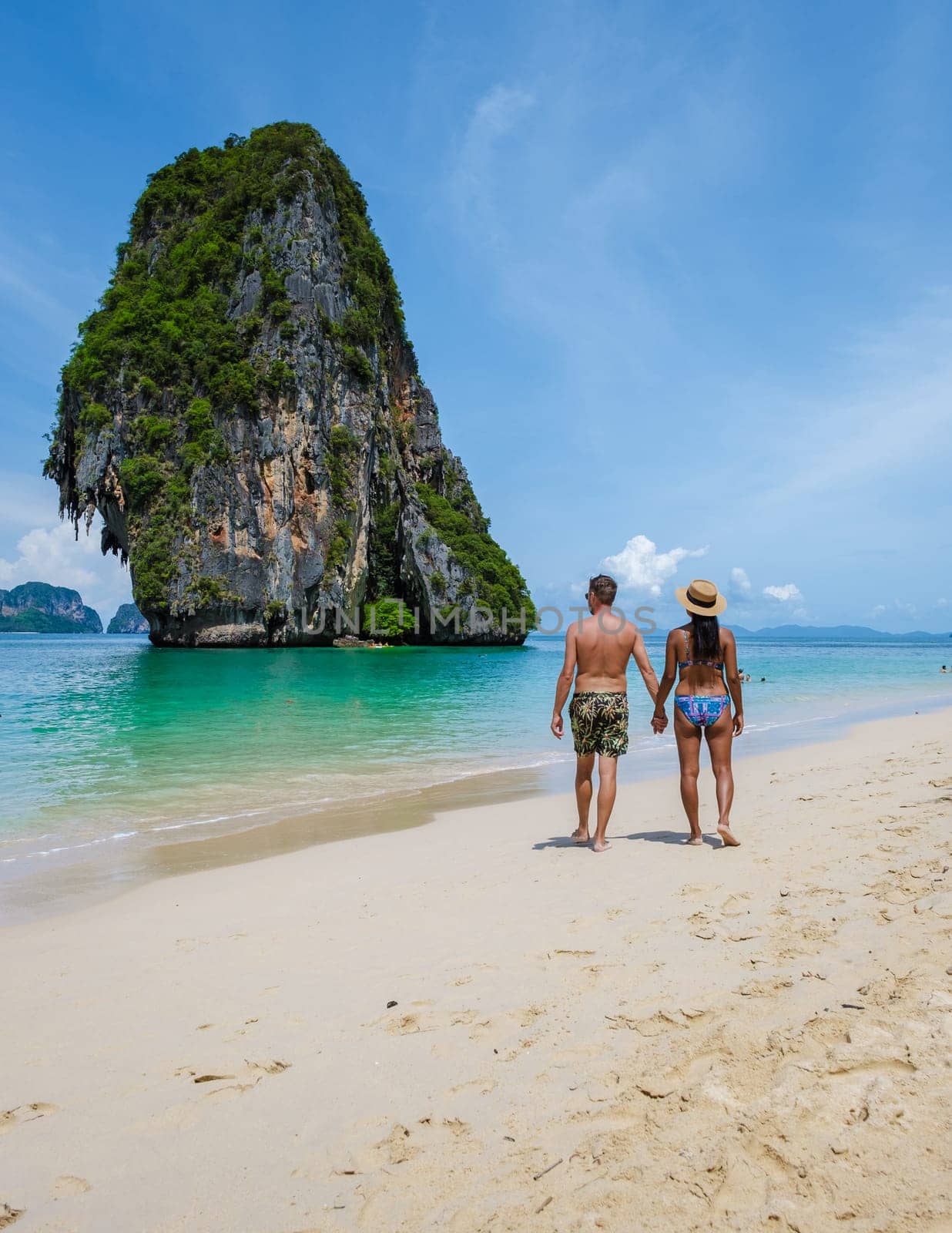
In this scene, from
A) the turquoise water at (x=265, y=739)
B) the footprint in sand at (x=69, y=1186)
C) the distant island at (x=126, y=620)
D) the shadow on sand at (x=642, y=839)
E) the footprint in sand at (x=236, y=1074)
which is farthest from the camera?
the distant island at (x=126, y=620)

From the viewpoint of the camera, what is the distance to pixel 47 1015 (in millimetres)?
2758

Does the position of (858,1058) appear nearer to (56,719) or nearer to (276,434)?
(56,719)

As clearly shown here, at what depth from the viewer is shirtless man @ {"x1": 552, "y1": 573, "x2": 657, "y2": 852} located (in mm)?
4762

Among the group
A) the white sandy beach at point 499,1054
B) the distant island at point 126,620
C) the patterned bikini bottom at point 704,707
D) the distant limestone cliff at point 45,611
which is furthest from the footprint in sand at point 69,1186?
the distant island at point 126,620

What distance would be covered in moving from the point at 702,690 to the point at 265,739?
27.0ft

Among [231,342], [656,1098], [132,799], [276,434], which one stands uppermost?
[231,342]

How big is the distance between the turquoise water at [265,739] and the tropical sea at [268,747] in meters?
0.04

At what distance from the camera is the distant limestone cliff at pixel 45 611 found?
550ft

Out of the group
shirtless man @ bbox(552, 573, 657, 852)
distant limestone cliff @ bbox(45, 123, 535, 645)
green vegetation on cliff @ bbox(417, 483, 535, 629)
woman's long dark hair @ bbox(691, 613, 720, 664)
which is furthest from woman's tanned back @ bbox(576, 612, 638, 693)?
green vegetation on cliff @ bbox(417, 483, 535, 629)

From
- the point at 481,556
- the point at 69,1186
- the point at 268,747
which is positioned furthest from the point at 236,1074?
the point at 481,556

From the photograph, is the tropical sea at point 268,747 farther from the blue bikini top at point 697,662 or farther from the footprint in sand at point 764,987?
the footprint in sand at point 764,987

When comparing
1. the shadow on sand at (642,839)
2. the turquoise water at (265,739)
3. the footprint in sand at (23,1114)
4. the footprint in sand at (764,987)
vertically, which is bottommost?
the turquoise water at (265,739)

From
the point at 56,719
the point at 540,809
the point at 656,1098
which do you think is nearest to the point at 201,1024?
the point at 656,1098

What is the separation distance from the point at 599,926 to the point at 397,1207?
1.80m
